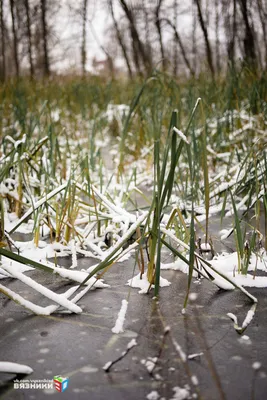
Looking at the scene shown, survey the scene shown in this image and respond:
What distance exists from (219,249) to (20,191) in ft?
2.93

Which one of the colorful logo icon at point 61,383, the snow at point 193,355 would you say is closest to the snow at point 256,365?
the snow at point 193,355

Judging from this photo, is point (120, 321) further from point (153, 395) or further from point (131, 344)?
point (153, 395)

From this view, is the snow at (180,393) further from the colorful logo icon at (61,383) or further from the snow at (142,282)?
the snow at (142,282)

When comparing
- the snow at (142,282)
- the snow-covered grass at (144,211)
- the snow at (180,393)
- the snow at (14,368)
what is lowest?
the snow at (180,393)

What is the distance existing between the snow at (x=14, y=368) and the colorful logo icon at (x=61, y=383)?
0.06 meters

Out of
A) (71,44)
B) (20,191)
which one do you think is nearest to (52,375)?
(20,191)

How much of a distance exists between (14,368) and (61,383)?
0.09m

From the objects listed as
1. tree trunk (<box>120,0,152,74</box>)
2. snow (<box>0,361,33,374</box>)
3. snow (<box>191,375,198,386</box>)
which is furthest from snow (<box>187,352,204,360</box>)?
tree trunk (<box>120,0,152,74</box>)

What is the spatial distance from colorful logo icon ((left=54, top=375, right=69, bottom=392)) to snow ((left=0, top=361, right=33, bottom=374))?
2.3 inches

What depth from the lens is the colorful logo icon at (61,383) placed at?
0.78 meters

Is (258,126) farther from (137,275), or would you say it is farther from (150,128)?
→ (137,275)

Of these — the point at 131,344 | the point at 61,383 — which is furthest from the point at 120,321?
the point at 61,383

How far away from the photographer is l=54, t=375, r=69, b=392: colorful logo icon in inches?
30.5

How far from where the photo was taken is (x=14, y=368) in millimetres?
798
